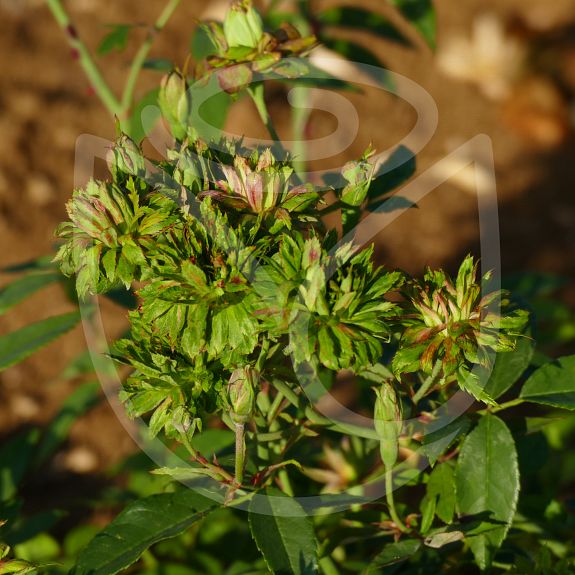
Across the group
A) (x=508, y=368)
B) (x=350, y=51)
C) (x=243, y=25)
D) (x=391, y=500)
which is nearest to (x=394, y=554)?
(x=391, y=500)

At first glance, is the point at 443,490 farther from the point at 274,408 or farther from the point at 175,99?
the point at 175,99

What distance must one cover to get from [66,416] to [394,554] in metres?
1.04

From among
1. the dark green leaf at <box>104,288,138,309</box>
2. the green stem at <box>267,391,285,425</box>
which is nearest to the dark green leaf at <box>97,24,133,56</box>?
the dark green leaf at <box>104,288,138,309</box>

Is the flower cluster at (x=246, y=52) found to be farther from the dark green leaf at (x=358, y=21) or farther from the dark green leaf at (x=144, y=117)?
the dark green leaf at (x=358, y=21)

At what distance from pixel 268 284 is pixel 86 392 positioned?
1201 millimetres

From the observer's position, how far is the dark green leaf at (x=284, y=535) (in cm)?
93

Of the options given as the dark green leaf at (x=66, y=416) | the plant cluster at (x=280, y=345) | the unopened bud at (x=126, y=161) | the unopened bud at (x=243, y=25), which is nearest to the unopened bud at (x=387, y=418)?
the plant cluster at (x=280, y=345)

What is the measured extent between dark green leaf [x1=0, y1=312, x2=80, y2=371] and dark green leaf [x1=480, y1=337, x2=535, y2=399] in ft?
2.33

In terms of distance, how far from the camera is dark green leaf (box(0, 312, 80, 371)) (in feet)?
4.24

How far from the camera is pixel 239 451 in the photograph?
35.0 inches

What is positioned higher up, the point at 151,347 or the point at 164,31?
the point at 164,31

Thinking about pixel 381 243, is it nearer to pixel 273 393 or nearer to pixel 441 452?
pixel 273 393

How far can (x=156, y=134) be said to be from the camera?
1526 millimetres

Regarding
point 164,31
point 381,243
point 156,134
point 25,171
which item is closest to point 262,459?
point 156,134
